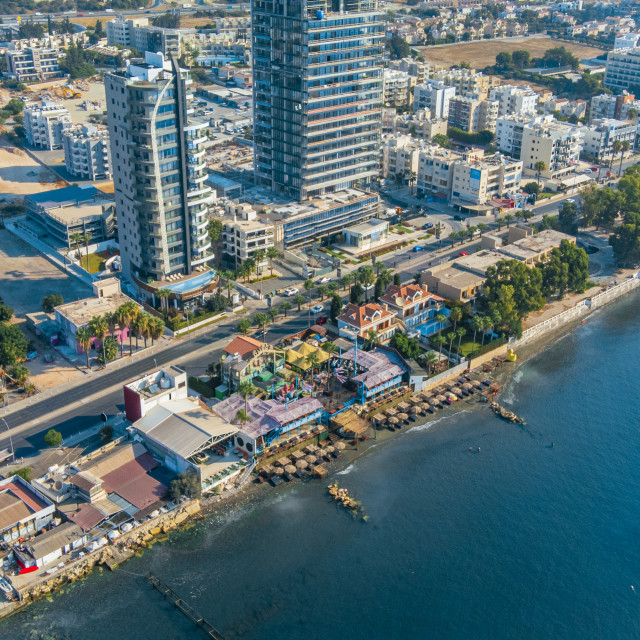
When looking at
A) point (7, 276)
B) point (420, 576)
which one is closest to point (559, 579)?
point (420, 576)

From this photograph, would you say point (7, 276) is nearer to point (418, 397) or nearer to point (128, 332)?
point (128, 332)

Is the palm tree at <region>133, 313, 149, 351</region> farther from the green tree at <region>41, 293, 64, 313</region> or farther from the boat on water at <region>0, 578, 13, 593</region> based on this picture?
the boat on water at <region>0, 578, 13, 593</region>

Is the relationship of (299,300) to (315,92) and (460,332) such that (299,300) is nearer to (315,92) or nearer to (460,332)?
(460,332)

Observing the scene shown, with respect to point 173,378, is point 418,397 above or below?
below

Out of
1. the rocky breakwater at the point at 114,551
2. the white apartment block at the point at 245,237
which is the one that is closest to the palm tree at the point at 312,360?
the rocky breakwater at the point at 114,551

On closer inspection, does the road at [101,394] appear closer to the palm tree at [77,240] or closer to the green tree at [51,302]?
the green tree at [51,302]

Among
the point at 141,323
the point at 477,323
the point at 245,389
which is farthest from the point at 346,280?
the point at 245,389

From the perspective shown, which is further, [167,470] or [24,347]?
[24,347]
